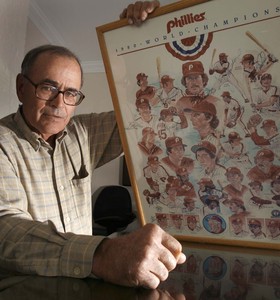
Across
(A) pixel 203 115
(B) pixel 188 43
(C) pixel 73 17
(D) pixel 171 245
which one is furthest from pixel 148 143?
(C) pixel 73 17

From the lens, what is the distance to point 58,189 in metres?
1.00

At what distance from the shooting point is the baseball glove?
745 millimetres

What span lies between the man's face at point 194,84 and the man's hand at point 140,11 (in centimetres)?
19

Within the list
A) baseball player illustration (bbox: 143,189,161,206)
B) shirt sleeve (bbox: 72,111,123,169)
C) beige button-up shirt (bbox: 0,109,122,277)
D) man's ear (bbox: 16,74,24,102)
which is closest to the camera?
beige button-up shirt (bbox: 0,109,122,277)

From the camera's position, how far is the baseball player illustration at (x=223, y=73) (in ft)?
2.48

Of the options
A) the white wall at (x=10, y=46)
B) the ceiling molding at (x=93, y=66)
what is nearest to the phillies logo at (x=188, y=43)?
the white wall at (x=10, y=46)

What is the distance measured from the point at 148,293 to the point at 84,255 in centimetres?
13

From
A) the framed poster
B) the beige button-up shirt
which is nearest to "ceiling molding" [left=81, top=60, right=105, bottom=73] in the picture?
the beige button-up shirt

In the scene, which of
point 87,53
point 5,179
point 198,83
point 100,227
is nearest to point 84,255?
point 5,179

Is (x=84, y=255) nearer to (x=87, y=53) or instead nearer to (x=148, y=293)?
(x=148, y=293)

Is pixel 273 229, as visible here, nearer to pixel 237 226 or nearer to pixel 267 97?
pixel 237 226

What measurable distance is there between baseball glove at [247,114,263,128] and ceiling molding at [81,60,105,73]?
326 centimetres

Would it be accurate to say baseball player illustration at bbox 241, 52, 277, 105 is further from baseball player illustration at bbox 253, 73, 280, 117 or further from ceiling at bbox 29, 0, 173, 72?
ceiling at bbox 29, 0, 173, 72

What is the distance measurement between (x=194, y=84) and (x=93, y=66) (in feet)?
10.6
